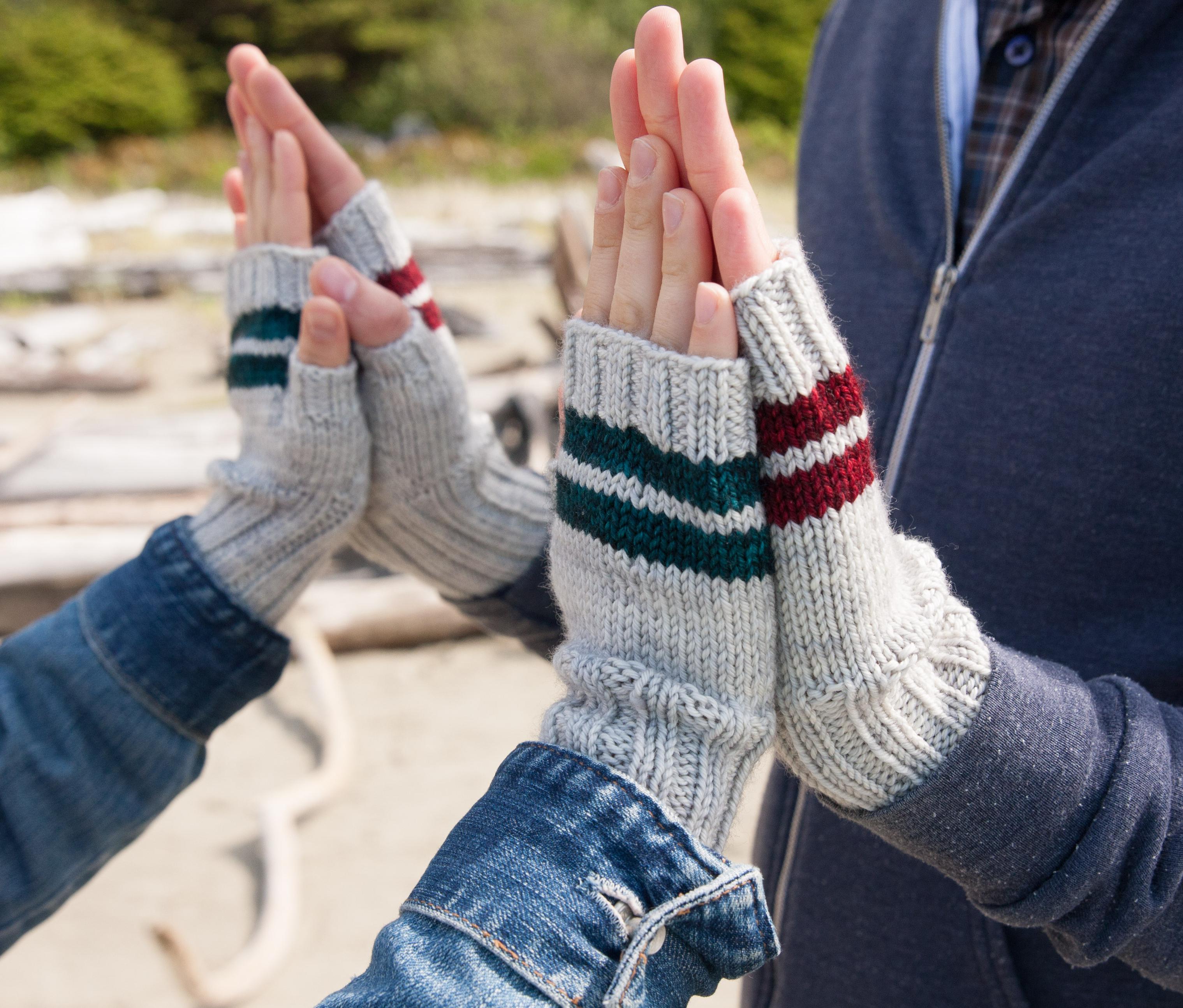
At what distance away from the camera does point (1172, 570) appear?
0.84 meters

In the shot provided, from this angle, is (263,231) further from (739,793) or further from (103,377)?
(103,377)

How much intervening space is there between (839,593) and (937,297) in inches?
16.9

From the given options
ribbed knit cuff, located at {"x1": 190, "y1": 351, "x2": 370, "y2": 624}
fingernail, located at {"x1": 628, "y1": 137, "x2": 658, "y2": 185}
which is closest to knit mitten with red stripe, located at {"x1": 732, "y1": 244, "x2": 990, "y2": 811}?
fingernail, located at {"x1": 628, "y1": 137, "x2": 658, "y2": 185}

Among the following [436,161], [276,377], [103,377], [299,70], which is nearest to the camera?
[276,377]

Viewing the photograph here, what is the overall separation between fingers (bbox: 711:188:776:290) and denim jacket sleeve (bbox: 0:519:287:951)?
2.29ft

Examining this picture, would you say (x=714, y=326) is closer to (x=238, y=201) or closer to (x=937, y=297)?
(x=937, y=297)

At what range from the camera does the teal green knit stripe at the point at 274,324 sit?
1.13 metres

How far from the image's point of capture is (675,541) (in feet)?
2.35

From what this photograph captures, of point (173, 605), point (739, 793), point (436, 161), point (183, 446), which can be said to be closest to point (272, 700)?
point (183, 446)

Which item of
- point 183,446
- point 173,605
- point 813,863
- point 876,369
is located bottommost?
point 183,446

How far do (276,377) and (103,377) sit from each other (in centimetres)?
480

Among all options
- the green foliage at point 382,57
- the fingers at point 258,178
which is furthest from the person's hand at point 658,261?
the green foliage at point 382,57

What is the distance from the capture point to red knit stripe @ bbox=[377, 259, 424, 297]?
1163mm

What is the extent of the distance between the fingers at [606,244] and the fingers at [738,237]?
9 centimetres
